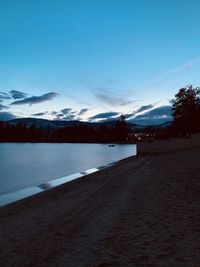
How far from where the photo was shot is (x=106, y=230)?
22.8 ft

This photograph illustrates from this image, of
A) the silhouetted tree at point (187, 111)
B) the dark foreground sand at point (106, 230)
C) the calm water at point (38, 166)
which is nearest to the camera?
the dark foreground sand at point (106, 230)

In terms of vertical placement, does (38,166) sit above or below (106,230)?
below

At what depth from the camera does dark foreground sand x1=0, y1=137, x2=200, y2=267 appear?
5.24 m

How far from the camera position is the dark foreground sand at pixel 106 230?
524cm

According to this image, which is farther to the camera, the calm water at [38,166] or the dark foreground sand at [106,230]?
the calm water at [38,166]

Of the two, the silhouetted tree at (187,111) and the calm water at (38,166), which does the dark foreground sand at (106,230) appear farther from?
the silhouetted tree at (187,111)

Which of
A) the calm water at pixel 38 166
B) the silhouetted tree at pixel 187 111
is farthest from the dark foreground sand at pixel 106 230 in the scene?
the silhouetted tree at pixel 187 111

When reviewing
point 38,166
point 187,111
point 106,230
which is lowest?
point 38,166

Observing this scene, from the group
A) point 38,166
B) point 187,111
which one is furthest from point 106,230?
point 187,111

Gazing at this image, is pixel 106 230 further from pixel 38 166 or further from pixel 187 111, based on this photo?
pixel 187 111

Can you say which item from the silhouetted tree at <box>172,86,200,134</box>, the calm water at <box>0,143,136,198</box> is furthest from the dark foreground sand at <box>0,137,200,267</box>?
the silhouetted tree at <box>172,86,200,134</box>

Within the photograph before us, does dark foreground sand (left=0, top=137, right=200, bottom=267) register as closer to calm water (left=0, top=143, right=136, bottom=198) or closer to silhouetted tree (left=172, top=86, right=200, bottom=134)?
calm water (left=0, top=143, right=136, bottom=198)

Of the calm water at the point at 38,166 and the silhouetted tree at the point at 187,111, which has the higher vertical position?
the silhouetted tree at the point at 187,111

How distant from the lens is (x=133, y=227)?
7105 mm
